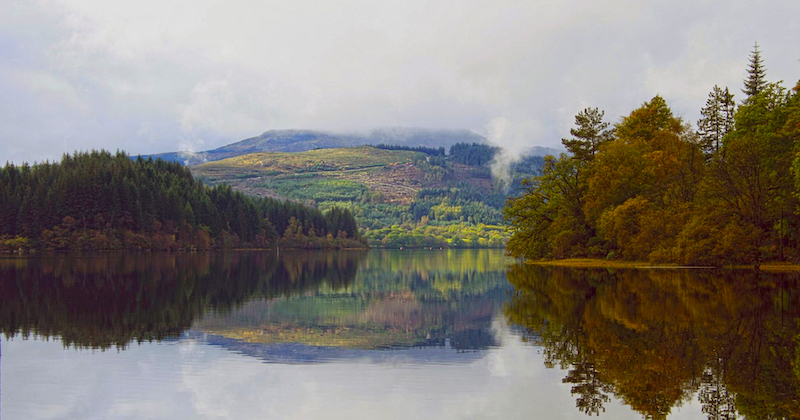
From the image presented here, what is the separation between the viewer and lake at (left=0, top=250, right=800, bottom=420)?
15.3 metres

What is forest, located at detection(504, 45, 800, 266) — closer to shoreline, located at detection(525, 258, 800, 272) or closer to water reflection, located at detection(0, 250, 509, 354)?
shoreline, located at detection(525, 258, 800, 272)

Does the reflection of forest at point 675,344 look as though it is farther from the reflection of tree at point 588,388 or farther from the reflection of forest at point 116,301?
the reflection of forest at point 116,301

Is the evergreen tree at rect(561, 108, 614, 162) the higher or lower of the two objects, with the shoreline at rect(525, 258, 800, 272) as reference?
higher

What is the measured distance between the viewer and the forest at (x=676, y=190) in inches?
2499

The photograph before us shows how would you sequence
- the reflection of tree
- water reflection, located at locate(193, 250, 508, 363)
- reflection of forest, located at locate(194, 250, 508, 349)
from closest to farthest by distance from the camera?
the reflection of tree, water reflection, located at locate(193, 250, 508, 363), reflection of forest, located at locate(194, 250, 508, 349)

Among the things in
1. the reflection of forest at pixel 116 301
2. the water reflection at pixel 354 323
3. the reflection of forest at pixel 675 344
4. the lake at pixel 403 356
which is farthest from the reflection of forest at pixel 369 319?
the reflection of forest at pixel 675 344

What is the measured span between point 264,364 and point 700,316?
17198 millimetres

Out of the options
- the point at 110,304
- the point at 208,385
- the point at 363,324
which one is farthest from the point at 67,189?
the point at 208,385

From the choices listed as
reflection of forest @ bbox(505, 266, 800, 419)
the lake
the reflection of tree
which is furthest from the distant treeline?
the reflection of tree

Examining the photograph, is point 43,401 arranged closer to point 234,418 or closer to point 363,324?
point 234,418

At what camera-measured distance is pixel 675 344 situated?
854 inches

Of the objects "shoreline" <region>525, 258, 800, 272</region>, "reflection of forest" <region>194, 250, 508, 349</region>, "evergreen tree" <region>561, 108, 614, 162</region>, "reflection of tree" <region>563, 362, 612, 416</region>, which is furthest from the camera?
"evergreen tree" <region>561, 108, 614, 162</region>

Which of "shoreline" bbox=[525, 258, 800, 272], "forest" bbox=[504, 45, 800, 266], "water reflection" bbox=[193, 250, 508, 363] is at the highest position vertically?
"forest" bbox=[504, 45, 800, 266]

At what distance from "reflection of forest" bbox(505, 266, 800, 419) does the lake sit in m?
0.07
